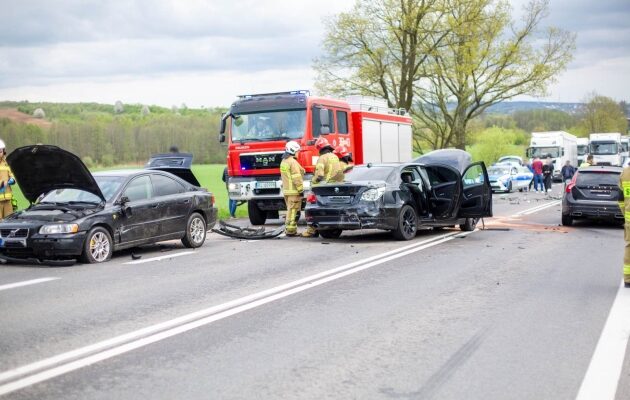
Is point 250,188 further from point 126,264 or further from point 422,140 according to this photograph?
point 422,140

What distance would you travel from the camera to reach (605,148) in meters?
57.6

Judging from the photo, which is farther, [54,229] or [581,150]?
[581,150]

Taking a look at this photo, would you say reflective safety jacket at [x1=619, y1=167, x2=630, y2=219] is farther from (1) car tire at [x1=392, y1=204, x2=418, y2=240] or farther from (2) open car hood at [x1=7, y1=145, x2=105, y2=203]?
(2) open car hood at [x1=7, y1=145, x2=105, y2=203]

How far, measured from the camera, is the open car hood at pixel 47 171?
12070 mm

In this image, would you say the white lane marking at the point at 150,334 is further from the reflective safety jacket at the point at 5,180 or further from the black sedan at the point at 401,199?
the reflective safety jacket at the point at 5,180

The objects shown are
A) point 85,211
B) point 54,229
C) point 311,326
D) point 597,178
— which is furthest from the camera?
point 597,178

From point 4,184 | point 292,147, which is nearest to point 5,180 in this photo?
point 4,184

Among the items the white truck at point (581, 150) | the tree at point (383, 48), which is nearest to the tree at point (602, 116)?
the white truck at point (581, 150)

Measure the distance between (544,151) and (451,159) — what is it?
37339 mm

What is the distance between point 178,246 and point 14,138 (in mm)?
20154

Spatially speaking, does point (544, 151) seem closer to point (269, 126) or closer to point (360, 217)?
point (269, 126)

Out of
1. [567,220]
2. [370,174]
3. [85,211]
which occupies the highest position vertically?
[370,174]

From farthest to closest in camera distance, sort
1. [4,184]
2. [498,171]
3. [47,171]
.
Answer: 1. [498,171]
2. [4,184]
3. [47,171]

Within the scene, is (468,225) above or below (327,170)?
below
